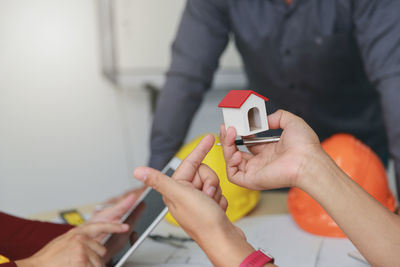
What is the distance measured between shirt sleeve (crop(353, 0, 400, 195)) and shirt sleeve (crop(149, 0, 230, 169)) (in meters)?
0.37

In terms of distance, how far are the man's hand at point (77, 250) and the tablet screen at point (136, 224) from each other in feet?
0.05

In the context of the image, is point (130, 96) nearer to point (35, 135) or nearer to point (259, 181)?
point (35, 135)

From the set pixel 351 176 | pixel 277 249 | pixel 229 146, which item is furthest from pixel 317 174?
pixel 351 176

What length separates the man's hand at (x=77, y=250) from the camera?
0.62m

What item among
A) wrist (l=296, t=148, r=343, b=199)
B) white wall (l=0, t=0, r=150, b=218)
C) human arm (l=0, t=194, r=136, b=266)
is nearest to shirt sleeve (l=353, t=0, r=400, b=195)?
wrist (l=296, t=148, r=343, b=199)

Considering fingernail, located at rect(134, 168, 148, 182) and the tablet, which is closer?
fingernail, located at rect(134, 168, 148, 182)

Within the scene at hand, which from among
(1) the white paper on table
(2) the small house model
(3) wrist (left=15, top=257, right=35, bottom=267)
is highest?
(2) the small house model

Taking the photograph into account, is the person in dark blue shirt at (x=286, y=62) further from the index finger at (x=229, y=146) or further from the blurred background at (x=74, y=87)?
the blurred background at (x=74, y=87)

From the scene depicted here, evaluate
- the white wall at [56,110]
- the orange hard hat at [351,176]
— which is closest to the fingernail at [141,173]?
the orange hard hat at [351,176]

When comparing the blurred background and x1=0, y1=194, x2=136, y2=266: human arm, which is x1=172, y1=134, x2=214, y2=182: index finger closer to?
x1=0, y1=194, x2=136, y2=266: human arm

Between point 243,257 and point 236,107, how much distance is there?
172 mm

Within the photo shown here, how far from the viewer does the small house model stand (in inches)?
17.6

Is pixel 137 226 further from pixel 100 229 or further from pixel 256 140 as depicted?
pixel 256 140

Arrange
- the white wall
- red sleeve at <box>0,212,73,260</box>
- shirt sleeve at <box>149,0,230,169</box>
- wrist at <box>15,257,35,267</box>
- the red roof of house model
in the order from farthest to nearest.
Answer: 1. the white wall
2. shirt sleeve at <box>149,0,230,169</box>
3. red sleeve at <box>0,212,73,260</box>
4. wrist at <box>15,257,35,267</box>
5. the red roof of house model
